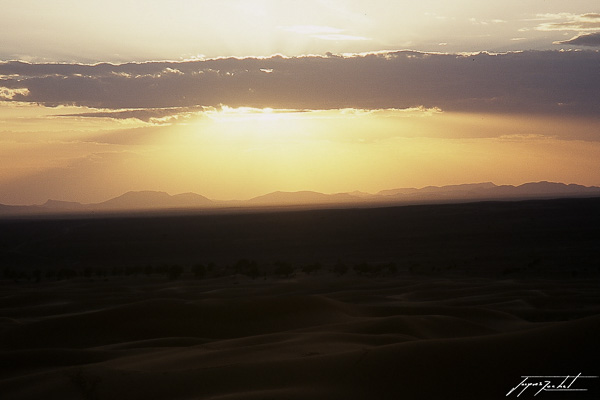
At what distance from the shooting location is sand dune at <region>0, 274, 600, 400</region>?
39.5ft

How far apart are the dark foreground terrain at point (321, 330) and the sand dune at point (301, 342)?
0.05m

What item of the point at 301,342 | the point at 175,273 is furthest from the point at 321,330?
the point at 175,273

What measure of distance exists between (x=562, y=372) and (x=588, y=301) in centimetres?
1578

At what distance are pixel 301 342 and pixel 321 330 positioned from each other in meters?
2.94

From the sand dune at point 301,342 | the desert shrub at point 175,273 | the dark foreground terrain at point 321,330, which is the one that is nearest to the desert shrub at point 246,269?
the dark foreground terrain at point 321,330

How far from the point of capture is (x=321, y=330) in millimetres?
19922

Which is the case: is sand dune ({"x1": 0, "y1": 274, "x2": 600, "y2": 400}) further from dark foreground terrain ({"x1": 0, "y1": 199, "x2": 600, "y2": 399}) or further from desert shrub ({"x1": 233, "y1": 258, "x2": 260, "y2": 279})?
desert shrub ({"x1": 233, "y1": 258, "x2": 260, "y2": 279})

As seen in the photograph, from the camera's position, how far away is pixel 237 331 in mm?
22562

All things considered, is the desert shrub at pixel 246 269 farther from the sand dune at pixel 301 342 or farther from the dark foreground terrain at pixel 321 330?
the sand dune at pixel 301 342

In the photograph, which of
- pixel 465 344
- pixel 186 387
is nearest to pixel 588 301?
pixel 465 344

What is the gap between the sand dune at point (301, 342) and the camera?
39.5ft

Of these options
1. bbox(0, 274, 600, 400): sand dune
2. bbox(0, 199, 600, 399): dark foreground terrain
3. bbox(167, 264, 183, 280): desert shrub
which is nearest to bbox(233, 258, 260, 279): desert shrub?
bbox(0, 199, 600, 399): dark foreground terrain

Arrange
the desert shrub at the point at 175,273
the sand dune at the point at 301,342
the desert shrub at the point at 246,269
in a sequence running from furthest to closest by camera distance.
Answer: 1. the desert shrub at the point at 246,269
2. the desert shrub at the point at 175,273
3. the sand dune at the point at 301,342

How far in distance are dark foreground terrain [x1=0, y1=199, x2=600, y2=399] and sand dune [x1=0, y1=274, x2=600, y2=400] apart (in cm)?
5
